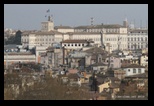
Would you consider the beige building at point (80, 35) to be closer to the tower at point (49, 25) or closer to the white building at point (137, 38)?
the tower at point (49, 25)

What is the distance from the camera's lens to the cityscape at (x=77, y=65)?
794cm

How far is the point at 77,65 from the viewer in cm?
1772

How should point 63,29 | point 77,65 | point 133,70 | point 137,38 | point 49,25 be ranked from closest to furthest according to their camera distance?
point 133,70
point 77,65
point 137,38
point 63,29
point 49,25

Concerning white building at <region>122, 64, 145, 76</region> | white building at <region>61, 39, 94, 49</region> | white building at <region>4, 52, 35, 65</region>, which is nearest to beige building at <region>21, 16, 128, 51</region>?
white building at <region>61, 39, 94, 49</region>

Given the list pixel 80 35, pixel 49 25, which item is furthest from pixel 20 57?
pixel 49 25

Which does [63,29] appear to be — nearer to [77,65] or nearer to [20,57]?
[20,57]

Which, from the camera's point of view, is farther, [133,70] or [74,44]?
[74,44]

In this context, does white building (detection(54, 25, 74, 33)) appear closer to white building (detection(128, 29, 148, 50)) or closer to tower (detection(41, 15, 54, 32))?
tower (detection(41, 15, 54, 32))

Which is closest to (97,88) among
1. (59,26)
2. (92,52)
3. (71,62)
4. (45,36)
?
(71,62)

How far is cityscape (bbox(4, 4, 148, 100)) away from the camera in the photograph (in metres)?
7.94

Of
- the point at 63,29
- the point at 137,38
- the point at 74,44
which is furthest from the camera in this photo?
the point at 63,29
